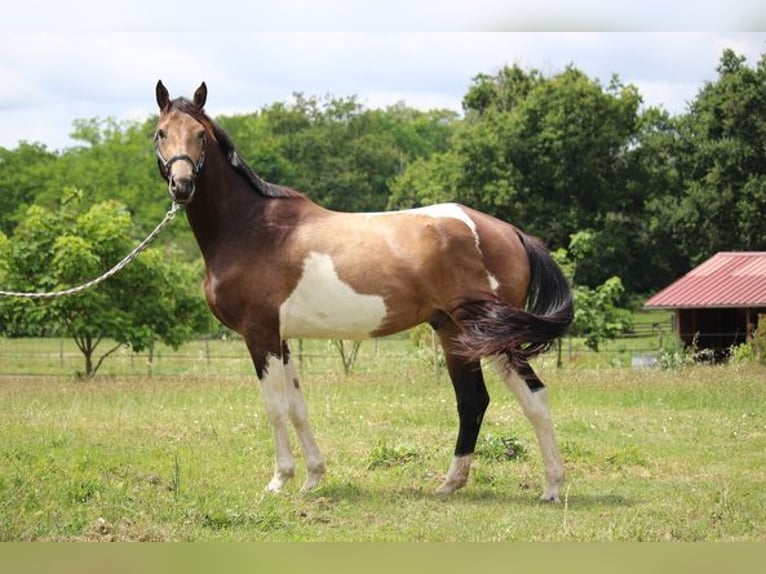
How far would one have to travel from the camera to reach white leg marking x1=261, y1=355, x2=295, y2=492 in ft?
25.0

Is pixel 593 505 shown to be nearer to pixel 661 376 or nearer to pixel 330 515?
pixel 330 515

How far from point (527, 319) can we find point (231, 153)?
241cm

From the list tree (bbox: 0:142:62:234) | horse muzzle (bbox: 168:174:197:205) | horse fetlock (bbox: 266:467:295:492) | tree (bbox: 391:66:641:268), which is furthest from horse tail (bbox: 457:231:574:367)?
tree (bbox: 0:142:62:234)

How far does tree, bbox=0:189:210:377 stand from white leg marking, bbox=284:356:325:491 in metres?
11.5

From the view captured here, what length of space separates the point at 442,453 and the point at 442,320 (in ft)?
5.16

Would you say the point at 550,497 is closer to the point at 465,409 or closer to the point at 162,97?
the point at 465,409

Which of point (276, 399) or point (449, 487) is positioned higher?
point (276, 399)

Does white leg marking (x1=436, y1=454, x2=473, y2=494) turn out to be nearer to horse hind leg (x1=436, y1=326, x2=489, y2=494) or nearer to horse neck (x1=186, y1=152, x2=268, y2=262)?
horse hind leg (x1=436, y1=326, x2=489, y2=494)

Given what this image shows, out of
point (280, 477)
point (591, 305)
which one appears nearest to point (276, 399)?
point (280, 477)

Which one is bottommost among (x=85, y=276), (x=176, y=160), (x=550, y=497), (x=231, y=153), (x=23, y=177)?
(x=550, y=497)

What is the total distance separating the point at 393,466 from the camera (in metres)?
8.54

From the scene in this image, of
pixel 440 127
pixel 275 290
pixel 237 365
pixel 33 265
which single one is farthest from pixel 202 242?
pixel 440 127

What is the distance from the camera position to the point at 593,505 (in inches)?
285

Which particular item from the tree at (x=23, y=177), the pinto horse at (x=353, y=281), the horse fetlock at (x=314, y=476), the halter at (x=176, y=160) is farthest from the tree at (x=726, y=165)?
the tree at (x=23, y=177)
